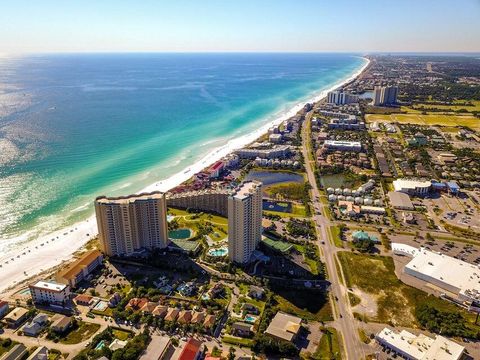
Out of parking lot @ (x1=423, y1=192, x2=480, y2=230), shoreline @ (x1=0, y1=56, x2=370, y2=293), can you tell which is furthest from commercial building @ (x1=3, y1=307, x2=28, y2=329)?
parking lot @ (x1=423, y1=192, x2=480, y2=230)

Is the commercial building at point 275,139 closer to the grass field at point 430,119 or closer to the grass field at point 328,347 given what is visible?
the grass field at point 430,119

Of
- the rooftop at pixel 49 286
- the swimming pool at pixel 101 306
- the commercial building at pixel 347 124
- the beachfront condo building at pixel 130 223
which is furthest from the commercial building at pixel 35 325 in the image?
the commercial building at pixel 347 124

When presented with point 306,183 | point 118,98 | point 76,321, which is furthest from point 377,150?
point 118,98

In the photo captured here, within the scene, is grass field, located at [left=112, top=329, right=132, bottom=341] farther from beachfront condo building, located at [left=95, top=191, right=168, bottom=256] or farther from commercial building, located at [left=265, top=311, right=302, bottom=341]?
beachfront condo building, located at [left=95, top=191, right=168, bottom=256]

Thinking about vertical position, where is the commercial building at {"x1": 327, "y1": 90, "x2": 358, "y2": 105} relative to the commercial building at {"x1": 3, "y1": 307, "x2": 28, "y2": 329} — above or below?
above

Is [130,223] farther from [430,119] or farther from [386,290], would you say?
[430,119]

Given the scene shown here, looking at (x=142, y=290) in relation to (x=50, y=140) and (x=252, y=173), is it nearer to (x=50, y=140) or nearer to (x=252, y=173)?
(x=252, y=173)

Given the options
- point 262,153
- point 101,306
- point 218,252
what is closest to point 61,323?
point 101,306
